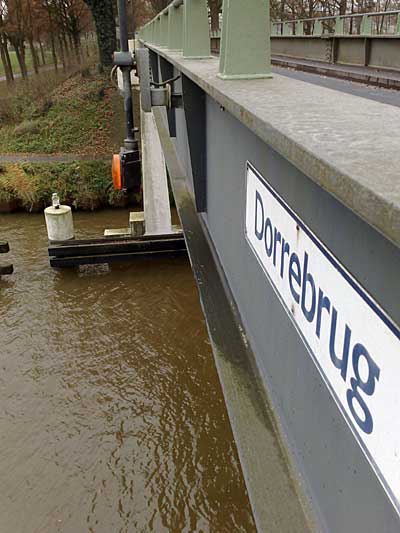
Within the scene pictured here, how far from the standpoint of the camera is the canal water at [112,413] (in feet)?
22.6

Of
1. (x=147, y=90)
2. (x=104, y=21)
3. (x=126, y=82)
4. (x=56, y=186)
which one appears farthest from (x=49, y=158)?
(x=147, y=90)

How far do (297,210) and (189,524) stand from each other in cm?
591

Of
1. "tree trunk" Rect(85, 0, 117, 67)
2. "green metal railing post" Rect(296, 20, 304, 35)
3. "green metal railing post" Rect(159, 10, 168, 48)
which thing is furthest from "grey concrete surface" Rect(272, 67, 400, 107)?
"tree trunk" Rect(85, 0, 117, 67)

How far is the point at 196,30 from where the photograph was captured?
486 centimetres

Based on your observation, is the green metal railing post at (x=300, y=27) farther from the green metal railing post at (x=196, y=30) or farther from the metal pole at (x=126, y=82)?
the green metal railing post at (x=196, y=30)

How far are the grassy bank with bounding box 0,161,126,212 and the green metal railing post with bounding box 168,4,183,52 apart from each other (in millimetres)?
13048

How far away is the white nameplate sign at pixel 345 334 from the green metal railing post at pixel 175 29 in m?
5.00

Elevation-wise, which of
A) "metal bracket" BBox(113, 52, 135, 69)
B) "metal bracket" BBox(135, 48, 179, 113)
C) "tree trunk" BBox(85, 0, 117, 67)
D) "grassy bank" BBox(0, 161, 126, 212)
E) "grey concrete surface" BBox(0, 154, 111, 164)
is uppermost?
"tree trunk" BBox(85, 0, 117, 67)

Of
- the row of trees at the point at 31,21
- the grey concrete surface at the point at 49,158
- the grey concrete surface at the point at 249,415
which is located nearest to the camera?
the grey concrete surface at the point at 249,415

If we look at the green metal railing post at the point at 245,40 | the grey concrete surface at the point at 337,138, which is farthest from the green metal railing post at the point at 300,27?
the grey concrete surface at the point at 337,138

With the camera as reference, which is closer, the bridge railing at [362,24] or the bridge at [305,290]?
the bridge at [305,290]

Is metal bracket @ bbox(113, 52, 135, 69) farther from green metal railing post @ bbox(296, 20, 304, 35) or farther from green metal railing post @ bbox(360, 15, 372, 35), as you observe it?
green metal railing post @ bbox(296, 20, 304, 35)

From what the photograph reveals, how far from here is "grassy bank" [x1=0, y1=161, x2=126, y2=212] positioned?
63.7 feet

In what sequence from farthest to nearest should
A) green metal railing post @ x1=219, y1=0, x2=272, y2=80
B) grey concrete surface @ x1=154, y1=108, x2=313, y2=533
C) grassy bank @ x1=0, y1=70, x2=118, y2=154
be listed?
grassy bank @ x1=0, y1=70, x2=118, y2=154
green metal railing post @ x1=219, y1=0, x2=272, y2=80
grey concrete surface @ x1=154, y1=108, x2=313, y2=533
